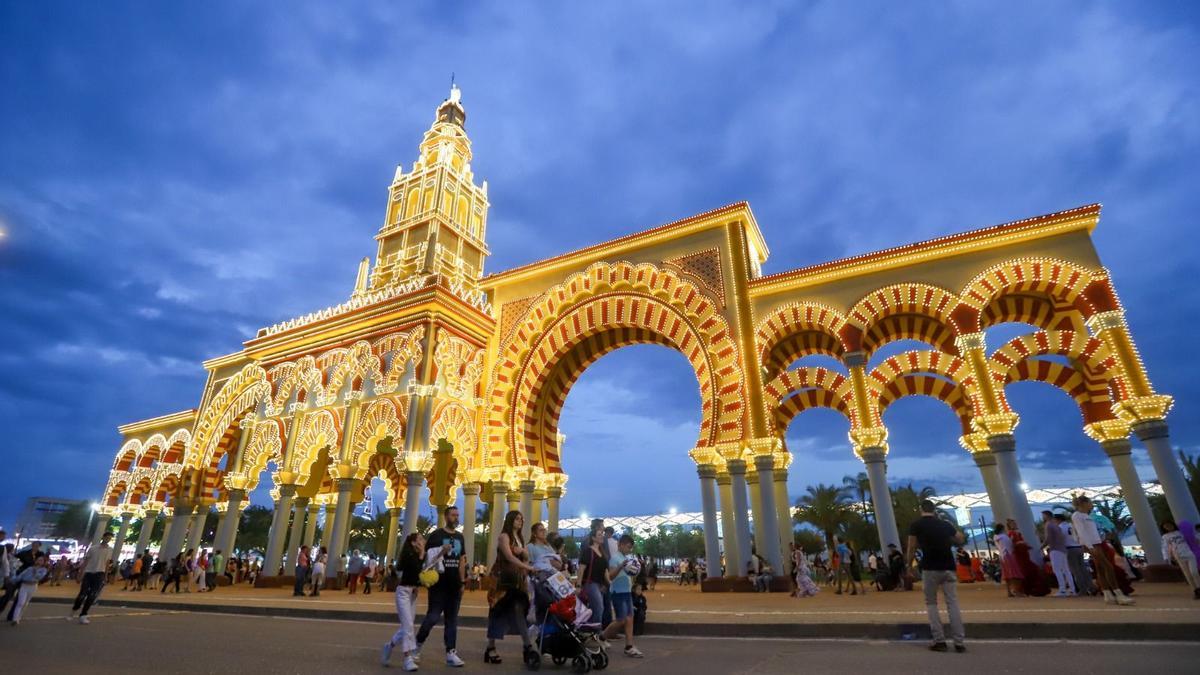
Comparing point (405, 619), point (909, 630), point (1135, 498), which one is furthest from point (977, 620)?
point (1135, 498)

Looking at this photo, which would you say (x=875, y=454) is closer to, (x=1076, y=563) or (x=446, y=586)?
(x=1076, y=563)

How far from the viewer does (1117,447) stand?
39.1 ft

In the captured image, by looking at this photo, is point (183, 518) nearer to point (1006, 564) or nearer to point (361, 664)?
point (361, 664)

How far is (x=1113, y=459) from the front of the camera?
12.0m

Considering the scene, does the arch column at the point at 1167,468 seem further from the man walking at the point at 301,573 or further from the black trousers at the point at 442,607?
the man walking at the point at 301,573

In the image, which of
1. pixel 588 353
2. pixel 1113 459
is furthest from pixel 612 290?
pixel 1113 459

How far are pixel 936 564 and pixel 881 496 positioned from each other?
8347 mm

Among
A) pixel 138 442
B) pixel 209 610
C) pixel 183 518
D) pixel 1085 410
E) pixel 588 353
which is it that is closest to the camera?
pixel 209 610

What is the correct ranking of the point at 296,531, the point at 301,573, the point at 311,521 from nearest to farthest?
the point at 301,573 < the point at 296,531 < the point at 311,521

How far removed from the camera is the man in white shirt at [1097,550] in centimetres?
727

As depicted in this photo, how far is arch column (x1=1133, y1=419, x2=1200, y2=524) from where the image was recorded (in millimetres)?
9883

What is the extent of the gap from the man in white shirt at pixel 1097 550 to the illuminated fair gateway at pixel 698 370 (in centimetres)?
266

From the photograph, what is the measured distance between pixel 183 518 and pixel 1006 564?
2580 cm

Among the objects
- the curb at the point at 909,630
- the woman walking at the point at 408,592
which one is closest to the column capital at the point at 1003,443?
the curb at the point at 909,630
